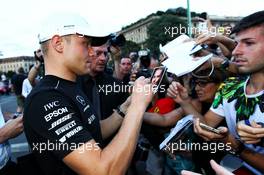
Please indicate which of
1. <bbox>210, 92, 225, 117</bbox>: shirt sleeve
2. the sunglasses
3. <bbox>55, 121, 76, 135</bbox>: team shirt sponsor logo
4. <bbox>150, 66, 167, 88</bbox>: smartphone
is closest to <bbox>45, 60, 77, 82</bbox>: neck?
<bbox>55, 121, 76, 135</bbox>: team shirt sponsor logo

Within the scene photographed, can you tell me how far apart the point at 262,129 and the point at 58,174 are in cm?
111

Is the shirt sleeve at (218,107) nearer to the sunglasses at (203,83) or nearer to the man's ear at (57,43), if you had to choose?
the sunglasses at (203,83)

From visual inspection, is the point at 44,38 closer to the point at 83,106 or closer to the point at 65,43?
the point at 65,43

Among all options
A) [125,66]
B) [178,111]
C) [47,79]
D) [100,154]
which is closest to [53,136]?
[100,154]

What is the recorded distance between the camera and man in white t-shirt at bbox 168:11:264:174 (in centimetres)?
191

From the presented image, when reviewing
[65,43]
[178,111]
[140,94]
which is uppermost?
[65,43]

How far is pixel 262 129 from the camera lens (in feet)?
5.30

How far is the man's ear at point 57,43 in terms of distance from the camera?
1636 mm

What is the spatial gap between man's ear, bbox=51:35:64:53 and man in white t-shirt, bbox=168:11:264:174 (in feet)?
3.15

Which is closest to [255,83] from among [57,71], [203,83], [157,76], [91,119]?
[203,83]

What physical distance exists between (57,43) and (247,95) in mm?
1330

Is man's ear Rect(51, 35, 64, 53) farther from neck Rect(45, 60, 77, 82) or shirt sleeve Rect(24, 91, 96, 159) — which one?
shirt sleeve Rect(24, 91, 96, 159)

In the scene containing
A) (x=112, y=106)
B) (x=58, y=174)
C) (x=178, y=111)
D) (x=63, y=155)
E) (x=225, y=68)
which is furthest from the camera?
(x=112, y=106)

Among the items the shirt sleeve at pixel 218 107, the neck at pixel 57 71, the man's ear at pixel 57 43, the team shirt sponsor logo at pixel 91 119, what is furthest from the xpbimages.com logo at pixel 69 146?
the shirt sleeve at pixel 218 107
